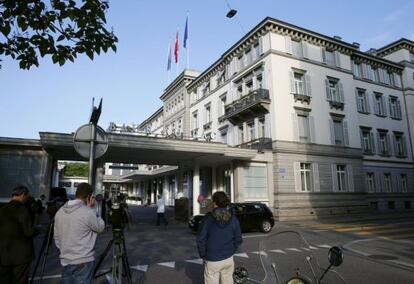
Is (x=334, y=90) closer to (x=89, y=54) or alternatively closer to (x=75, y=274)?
(x=89, y=54)

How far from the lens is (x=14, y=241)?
183 inches

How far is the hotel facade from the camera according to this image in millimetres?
23547

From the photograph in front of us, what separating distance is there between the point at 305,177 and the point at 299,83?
7808 millimetres

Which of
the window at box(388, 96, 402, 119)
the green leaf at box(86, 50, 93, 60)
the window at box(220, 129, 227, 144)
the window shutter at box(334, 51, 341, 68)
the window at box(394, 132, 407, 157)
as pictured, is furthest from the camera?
the window at box(388, 96, 402, 119)

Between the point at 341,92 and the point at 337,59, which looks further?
the point at 337,59

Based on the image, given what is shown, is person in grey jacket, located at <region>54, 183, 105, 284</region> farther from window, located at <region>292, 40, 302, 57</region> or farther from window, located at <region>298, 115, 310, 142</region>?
window, located at <region>292, 40, 302, 57</region>

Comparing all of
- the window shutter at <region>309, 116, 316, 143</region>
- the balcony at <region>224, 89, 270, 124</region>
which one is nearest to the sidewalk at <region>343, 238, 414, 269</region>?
the window shutter at <region>309, 116, 316, 143</region>

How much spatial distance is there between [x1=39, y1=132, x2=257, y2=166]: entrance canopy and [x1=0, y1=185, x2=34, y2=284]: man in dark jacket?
492 inches

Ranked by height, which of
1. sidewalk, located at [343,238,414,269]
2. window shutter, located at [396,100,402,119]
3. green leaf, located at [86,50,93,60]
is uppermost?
window shutter, located at [396,100,402,119]

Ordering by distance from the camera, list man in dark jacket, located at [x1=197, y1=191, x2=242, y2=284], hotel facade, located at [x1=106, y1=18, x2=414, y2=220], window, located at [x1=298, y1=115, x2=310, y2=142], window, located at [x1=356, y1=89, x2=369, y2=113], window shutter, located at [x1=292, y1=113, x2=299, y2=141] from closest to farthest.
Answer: man in dark jacket, located at [x1=197, y1=191, x2=242, y2=284] → hotel facade, located at [x1=106, y1=18, x2=414, y2=220] → window shutter, located at [x1=292, y1=113, x2=299, y2=141] → window, located at [x1=298, y1=115, x2=310, y2=142] → window, located at [x1=356, y1=89, x2=369, y2=113]

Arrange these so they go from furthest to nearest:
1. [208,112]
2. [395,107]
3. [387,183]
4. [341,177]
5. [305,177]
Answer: [208,112] → [395,107] → [387,183] → [341,177] → [305,177]

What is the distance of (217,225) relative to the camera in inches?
167

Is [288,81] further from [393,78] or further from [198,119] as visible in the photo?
[393,78]

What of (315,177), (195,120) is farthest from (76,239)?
(195,120)
